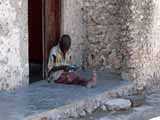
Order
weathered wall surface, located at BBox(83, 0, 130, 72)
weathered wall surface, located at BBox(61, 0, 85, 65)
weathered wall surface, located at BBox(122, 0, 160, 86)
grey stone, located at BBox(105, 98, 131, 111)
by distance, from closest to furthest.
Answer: grey stone, located at BBox(105, 98, 131, 111), weathered wall surface, located at BBox(122, 0, 160, 86), weathered wall surface, located at BBox(61, 0, 85, 65), weathered wall surface, located at BBox(83, 0, 130, 72)

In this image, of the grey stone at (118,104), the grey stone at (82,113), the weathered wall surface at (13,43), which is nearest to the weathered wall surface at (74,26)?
the weathered wall surface at (13,43)

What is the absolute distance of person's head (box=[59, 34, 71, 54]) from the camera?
25.3ft

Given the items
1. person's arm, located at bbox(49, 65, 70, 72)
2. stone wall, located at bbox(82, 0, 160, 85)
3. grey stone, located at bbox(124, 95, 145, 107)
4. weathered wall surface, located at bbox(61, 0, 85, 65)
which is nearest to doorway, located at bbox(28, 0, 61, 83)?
weathered wall surface, located at bbox(61, 0, 85, 65)

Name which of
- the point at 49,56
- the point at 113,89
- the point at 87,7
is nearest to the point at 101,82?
the point at 113,89

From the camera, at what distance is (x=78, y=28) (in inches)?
338

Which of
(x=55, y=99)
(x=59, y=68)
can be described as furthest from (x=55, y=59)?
(x=55, y=99)

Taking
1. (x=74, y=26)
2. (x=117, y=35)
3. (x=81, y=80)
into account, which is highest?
(x=74, y=26)

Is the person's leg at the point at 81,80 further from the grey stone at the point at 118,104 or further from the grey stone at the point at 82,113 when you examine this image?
the grey stone at the point at 82,113

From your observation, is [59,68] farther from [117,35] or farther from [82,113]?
[117,35]

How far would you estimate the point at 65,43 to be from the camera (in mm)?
7734

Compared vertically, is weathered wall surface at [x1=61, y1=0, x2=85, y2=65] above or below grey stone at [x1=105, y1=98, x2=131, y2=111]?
above

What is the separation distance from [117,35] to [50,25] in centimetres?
126

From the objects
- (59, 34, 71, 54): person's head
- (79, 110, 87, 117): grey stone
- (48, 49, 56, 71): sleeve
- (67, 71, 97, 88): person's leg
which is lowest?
(79, 110, 87, 117): grey stone

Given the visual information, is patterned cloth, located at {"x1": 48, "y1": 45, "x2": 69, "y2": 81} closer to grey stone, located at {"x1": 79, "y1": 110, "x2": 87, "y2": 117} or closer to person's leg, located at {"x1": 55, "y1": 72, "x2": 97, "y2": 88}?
person's leg, located at {"x1": 55, "y1": 72, "x2": 97, "y2": 88}
